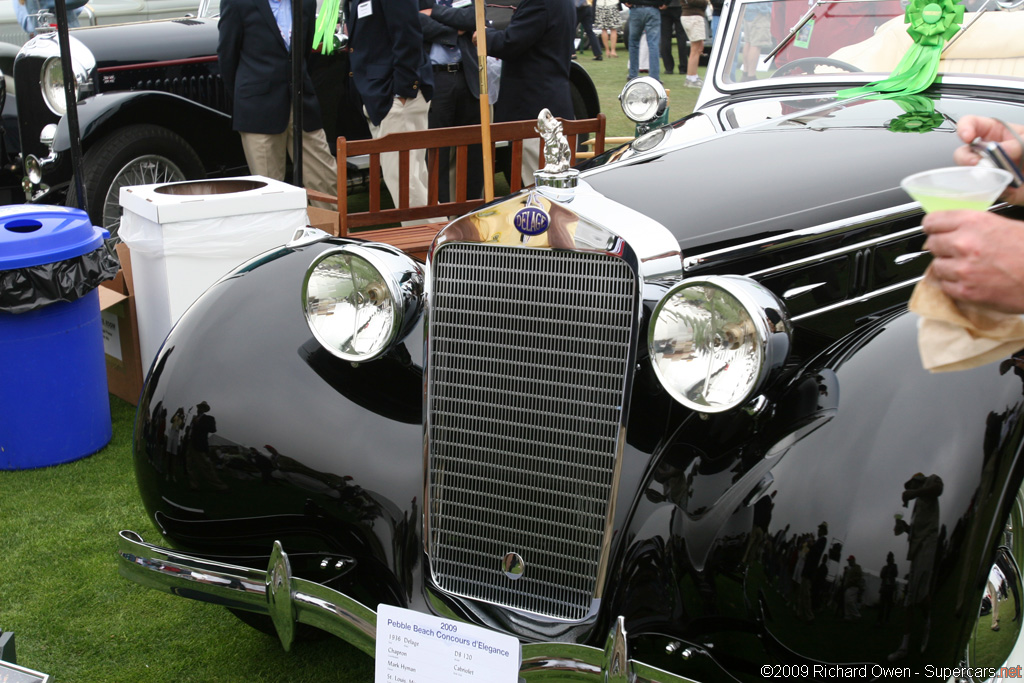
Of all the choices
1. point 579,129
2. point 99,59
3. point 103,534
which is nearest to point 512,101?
point 579,129

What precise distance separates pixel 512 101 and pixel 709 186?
3.84 m

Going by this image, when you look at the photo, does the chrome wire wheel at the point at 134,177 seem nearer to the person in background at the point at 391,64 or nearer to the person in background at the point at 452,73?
the person in background at the point at 391,64

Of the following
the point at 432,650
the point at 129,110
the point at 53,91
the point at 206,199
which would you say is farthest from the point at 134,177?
the point at 432,650

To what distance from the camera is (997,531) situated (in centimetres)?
160

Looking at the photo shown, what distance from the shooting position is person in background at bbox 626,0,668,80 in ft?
40.5

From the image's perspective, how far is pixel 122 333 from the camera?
411 centimetres

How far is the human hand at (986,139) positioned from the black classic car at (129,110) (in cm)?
464

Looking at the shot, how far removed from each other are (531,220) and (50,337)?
2318mm

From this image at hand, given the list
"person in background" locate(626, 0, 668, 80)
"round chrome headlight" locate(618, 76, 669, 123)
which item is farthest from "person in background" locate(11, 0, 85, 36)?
"person in background" locate(626, 0, 668, 80)

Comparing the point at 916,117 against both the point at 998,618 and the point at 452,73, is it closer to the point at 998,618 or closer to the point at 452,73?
the point at 998,618

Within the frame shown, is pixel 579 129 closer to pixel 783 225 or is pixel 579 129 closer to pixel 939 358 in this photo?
pixel 783 225

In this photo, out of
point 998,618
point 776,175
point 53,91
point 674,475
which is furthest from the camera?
point 53,91

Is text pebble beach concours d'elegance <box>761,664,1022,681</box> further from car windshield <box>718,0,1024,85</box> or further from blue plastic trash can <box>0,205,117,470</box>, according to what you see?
blue plastic trash can <box>0,205,117,470</box>

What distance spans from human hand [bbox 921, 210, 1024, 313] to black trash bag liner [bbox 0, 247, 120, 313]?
118 inches
